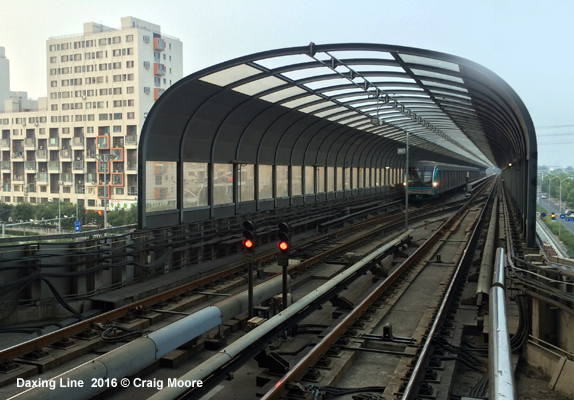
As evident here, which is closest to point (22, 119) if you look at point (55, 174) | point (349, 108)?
point (55, 174)

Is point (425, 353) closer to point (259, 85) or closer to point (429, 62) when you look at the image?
point (429, 62)

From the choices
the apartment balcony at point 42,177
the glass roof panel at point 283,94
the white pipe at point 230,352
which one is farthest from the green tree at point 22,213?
the white pipe at point 230,352

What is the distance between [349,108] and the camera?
906 inches

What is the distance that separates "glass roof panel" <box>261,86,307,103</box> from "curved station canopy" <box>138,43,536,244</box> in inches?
1.5

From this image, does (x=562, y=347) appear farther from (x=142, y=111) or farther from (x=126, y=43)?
(x=126, y=43)

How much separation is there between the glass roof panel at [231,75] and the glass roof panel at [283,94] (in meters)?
2.62

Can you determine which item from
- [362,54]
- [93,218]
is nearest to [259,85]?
[362,54]

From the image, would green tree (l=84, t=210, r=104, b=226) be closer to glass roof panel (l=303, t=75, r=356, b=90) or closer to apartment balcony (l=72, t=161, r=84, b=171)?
apartment balcony (l=72, t=161, r=84, b=171)

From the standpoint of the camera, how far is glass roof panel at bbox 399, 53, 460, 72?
13.5 meters

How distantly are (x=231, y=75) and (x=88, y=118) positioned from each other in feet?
203

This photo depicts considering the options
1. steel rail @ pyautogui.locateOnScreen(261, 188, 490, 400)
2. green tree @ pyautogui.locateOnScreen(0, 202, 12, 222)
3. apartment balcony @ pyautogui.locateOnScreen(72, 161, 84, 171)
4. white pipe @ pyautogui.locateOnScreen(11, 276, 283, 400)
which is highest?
apartment balcony @ pyautogui.locateOnScreen(72, 161, 84, 171)

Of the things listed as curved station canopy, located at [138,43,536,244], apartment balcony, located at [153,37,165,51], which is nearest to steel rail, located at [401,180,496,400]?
curved station canopy, located at [138,43,536,244]

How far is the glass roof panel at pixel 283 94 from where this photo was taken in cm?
1780

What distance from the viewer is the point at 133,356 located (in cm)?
640
